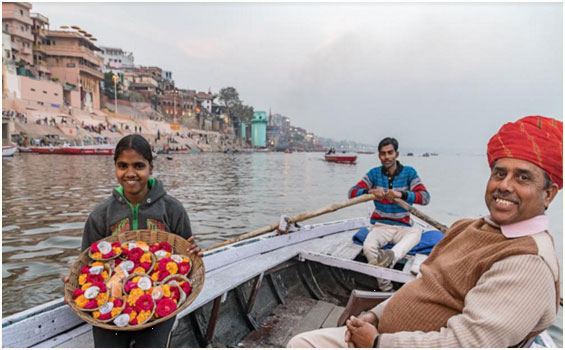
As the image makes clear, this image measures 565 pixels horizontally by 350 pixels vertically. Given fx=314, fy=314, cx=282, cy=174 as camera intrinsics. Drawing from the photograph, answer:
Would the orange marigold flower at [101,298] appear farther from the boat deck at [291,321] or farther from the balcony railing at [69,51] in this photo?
the balcony railing at [69,51]

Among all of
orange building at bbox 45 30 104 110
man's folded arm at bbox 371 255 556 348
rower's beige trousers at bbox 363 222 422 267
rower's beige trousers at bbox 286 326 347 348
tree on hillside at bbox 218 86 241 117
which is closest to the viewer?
man's folded arm at bbox 371 255 556 348

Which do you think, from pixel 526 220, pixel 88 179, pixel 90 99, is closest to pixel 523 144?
pixel 526 220

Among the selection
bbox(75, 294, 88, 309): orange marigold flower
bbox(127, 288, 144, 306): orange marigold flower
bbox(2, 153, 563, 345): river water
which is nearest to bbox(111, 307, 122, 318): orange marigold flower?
bbox(127, 288, 144, 306): orange marigold flower

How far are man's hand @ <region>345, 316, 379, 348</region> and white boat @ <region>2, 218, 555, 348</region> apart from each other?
49.6 inches

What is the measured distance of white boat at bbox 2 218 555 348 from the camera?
6.44ft

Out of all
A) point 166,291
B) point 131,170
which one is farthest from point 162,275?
point 131,170

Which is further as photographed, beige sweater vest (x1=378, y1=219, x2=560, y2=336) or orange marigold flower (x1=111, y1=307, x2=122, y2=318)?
orange marigold flower (x1=111, y1=307, x2=122, y2=318)

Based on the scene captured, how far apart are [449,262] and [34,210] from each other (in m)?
12.2

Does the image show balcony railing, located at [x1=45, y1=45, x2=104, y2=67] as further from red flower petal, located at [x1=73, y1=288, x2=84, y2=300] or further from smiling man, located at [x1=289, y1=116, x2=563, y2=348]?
smiling man, located at [x1=289, y1=116, x2=563, y2=348]

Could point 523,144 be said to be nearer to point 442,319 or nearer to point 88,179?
point 442,319

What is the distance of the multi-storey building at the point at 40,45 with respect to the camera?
41812 millimetres

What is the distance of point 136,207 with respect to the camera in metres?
2.26

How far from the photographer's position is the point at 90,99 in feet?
161

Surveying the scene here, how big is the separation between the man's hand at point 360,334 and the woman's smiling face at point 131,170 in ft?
5.26
